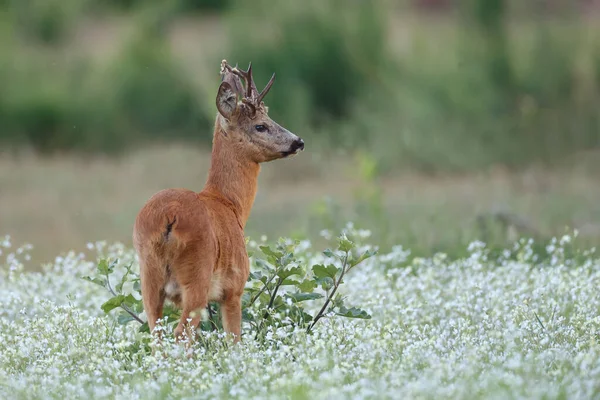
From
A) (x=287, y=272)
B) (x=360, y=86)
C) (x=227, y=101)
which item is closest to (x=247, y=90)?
(x=227, y=101)

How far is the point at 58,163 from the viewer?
17484 mm

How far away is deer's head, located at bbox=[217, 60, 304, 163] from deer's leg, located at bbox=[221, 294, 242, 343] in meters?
1.06

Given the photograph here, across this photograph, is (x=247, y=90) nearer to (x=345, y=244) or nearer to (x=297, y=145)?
(x=297, y=145)

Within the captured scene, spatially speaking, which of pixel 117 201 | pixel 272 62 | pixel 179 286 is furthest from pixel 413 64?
pixel 179 286

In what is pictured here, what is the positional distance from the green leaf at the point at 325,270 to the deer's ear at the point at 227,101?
1.08m

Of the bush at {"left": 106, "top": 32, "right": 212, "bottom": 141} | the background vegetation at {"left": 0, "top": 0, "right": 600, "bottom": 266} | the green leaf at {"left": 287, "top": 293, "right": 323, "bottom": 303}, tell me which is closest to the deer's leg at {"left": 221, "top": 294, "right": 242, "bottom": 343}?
the green leaf at {"left": 287, "top": 293, "right": 323, "bottom": 303}

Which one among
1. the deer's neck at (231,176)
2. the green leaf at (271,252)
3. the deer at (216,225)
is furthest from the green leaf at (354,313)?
the deer's neck at (231,176)

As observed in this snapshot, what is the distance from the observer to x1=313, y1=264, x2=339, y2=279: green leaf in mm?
7020

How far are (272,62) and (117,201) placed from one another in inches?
152

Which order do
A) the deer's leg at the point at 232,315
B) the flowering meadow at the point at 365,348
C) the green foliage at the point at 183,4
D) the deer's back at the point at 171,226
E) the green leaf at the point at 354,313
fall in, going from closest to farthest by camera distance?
the flowering meadow at the point at 365,348, the deer's back at the point at 171,226, the deer's leg at the point at 232,315, the green leaf at the point at 354,313, the green foliage at the point at 183,4

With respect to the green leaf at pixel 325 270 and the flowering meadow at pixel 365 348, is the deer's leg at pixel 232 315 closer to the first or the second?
the flowering meadow at pixel 365 348

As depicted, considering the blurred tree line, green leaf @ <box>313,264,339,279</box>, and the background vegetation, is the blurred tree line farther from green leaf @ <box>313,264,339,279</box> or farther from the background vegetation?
green leaf @ <box>313,264,339,279</box>

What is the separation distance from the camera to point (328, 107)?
18312 mm

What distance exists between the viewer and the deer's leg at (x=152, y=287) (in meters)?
6.39
